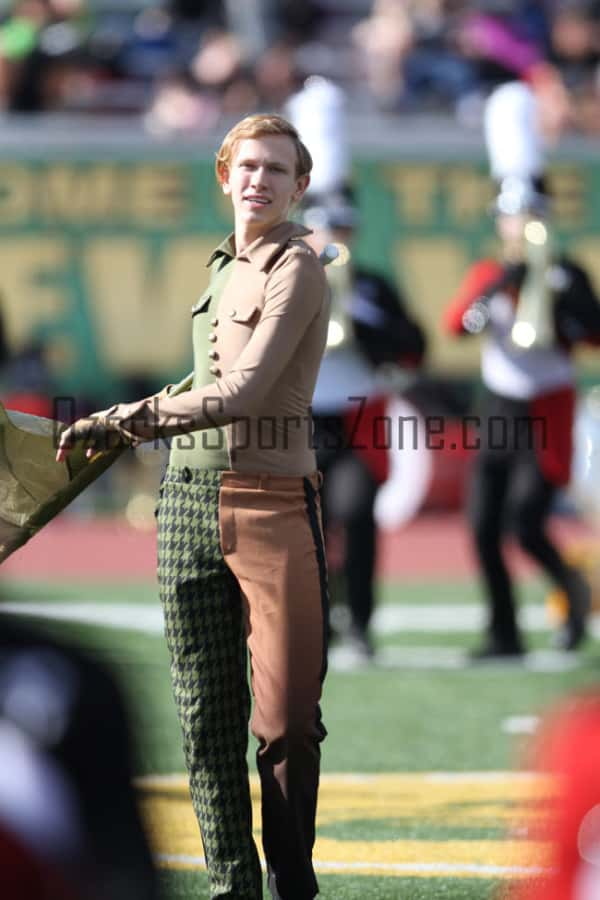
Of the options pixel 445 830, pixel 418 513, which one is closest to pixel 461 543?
pixel 418 513

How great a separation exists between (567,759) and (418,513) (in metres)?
11.2

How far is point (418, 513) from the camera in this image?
13.6 meters

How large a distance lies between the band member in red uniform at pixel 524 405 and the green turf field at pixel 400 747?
0.36 m

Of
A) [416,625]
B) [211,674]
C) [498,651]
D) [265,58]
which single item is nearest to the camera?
[211,674]

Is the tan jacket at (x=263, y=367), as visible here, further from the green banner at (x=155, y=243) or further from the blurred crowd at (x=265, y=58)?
→ the blurred crowd at (x=265, y=58)

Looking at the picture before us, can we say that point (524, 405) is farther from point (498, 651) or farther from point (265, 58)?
point (265, 58)

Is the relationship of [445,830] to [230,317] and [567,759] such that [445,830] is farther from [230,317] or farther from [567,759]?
[567,759]

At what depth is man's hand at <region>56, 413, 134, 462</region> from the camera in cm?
377

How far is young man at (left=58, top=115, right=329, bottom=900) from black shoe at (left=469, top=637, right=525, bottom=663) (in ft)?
14.6

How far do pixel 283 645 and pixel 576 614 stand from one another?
492cm

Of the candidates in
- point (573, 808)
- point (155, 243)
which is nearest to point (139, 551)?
point (155, 243)

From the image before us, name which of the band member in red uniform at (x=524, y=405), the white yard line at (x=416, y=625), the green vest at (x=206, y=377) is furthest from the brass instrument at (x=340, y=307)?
the green vest at (x=206, y=377)

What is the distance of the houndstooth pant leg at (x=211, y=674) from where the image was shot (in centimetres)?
388

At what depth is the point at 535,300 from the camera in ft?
27.7
